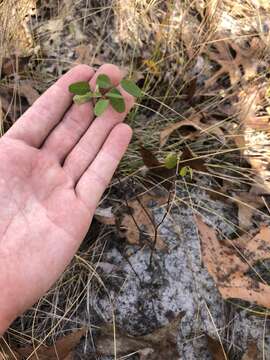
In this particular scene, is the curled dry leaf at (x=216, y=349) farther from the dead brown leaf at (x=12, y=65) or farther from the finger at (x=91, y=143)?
the dead brown leaf at (x=12, y=65)

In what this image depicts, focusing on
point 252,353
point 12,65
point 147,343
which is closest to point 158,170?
point 147,343

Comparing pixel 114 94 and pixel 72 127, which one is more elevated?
pixel 114 94

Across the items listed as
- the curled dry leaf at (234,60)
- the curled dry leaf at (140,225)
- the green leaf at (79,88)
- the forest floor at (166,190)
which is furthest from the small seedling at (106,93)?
the curled dry leaf at (234,60)

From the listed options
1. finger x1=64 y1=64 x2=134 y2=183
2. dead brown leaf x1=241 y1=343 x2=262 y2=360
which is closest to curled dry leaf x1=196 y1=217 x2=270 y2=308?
dead brown leaf x1=241 y1=343 x2=262 y2=360

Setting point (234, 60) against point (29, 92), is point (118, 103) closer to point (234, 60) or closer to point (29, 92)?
point (29, 92)

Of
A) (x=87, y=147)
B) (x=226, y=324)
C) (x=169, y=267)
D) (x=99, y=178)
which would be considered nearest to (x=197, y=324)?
(x=226, y=324)

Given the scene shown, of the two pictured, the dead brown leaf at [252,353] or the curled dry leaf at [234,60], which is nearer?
the dead brown leaf at [252,353]
